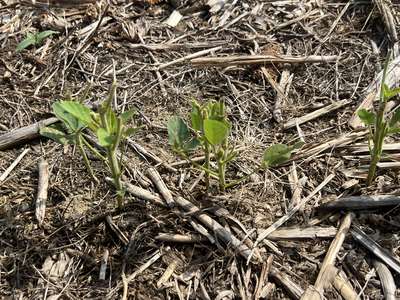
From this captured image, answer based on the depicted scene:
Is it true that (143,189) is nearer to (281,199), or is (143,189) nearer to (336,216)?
(281,199)

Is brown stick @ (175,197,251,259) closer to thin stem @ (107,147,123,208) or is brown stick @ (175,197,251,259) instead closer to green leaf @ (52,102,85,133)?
thin stem @ (107,147,123,208)

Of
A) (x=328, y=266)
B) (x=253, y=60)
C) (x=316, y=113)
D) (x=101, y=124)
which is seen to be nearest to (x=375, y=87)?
(x=316, y=113)

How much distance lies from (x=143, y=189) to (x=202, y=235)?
0.24m

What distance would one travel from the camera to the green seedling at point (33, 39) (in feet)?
7.36

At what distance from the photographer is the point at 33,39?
2262 millimetres

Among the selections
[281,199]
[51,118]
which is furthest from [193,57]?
[281,199]

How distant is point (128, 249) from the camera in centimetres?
162

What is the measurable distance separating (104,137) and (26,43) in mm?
990

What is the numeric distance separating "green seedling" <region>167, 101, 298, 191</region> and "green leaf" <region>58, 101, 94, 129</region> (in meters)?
0.24

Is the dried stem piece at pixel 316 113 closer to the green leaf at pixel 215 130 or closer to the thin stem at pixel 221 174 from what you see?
the thin stem at pixel 221 174

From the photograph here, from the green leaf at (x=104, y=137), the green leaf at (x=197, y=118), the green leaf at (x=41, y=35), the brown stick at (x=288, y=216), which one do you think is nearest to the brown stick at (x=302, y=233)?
the brown stick at (x=288, y=216)

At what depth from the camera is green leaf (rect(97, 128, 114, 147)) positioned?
1437mm

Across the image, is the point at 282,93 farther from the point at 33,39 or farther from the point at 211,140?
the point at 33,39

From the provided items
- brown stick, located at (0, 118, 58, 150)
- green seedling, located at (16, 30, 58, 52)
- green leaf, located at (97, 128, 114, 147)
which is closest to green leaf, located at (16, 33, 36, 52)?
green seedling, located at (16, 30, 58, 52)
